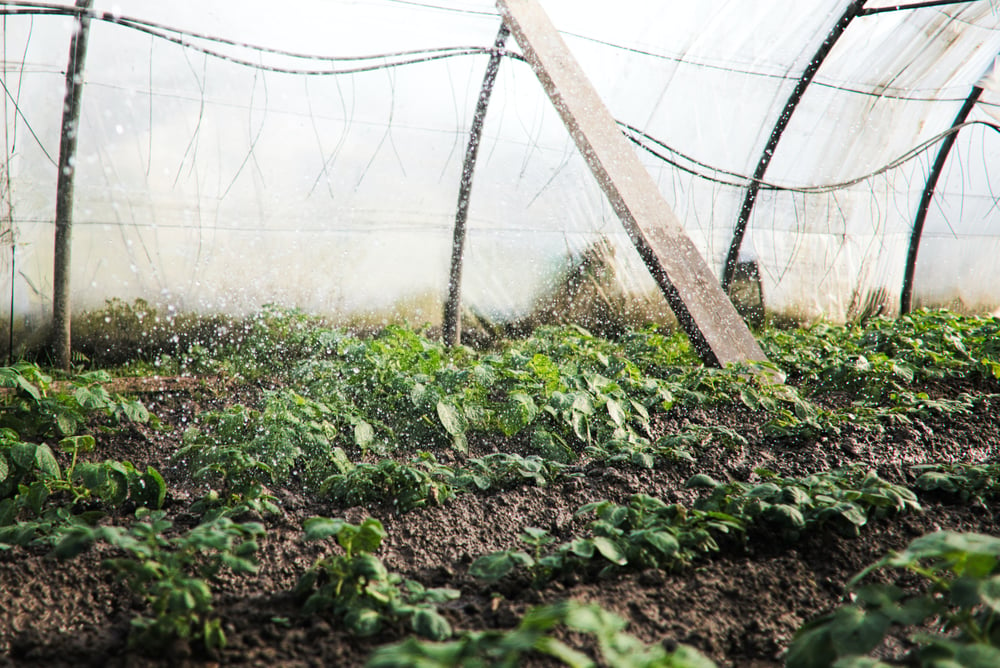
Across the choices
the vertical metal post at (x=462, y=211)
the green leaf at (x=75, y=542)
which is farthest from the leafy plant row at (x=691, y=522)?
the vertical metal post at (x=462, y=211)

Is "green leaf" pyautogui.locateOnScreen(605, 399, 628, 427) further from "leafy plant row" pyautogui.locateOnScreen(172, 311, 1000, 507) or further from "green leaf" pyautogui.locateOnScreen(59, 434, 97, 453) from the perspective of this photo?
"green leaf" pyautogui.locateOnScreen(59, 434, 97, 453)

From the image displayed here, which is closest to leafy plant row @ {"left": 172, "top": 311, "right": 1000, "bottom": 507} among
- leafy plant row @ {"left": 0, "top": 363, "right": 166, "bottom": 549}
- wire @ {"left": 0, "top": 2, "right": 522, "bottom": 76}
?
leafy plant row @ {"left": 0, "top": 363, "right": 166, "bottom": 549}

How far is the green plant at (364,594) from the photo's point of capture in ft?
4.34

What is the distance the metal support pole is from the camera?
5.12 m

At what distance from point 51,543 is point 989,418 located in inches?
156

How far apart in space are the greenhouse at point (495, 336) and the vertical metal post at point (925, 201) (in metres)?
0.04

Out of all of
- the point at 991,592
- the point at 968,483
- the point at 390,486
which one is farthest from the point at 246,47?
the point at 991,592

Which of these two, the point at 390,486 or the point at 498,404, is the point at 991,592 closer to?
the point at 390,486

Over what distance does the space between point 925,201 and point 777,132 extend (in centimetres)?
253

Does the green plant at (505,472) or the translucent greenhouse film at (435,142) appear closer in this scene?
the green plant at (505,472)

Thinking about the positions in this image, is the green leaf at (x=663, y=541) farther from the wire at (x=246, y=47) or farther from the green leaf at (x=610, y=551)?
the wire at (x=246, y=47)

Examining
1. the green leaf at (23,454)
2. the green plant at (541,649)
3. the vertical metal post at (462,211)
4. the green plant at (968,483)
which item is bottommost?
the green leaf at (23,454)

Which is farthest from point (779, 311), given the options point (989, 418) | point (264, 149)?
point (264, 149)

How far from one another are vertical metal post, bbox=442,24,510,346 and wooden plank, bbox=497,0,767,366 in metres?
0.43
